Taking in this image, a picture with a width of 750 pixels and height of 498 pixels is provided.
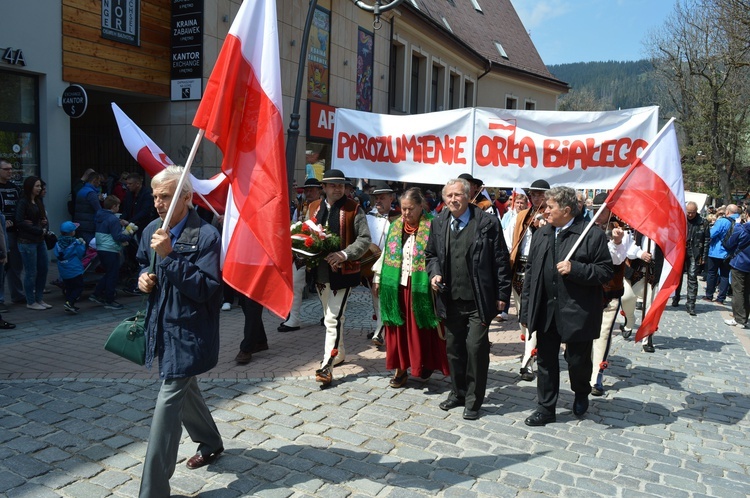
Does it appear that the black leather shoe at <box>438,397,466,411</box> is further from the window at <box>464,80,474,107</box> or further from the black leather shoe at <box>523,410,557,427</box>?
the window at <box>464,80,474,107</box>

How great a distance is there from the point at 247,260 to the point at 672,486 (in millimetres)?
3182

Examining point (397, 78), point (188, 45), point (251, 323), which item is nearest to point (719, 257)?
point (251, 323)

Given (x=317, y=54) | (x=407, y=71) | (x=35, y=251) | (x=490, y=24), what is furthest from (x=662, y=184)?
(x=490, y=24)

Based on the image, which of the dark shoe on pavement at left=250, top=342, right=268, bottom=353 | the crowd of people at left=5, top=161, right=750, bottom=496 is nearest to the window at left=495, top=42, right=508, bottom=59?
the crowd of people at left=5, top=161, right=750, bottom=496

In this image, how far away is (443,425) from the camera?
504 cm

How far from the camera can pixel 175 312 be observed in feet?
11.8

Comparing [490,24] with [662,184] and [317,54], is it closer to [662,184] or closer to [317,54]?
[317,54]

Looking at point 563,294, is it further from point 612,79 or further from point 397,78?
point 612,79

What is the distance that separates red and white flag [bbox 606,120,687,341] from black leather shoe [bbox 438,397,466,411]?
1.63m

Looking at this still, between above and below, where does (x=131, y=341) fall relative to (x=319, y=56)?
below

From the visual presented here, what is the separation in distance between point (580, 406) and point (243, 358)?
340 centimetres

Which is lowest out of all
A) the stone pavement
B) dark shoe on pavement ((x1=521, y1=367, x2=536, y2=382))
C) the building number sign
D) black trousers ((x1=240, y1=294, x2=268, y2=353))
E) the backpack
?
the stone pavement

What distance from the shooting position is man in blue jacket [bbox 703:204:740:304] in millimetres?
12124

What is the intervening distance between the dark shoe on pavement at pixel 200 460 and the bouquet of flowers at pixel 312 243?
2.28 m
